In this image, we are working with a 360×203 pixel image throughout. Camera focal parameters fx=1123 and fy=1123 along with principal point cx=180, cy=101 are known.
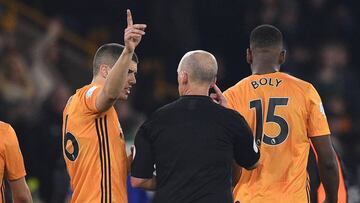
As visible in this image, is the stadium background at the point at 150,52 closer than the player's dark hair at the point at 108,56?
No

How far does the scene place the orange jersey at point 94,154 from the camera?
292 inches

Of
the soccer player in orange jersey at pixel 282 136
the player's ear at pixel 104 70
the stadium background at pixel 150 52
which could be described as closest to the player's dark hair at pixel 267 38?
the soccer player in orange jersey at pixel 282 136

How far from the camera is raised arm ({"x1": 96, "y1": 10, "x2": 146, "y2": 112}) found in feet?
23.4

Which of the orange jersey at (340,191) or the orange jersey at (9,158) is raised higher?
the orange jersey at (9,158)

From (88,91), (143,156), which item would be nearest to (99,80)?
(88,91)

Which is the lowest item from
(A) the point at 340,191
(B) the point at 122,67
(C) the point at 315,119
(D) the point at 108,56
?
(A) the point at 340,191

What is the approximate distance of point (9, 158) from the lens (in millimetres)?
7453

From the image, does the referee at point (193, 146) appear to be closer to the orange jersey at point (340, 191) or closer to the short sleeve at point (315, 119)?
the short sleeve at point (315, 119)

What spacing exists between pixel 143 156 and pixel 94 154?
44 cm

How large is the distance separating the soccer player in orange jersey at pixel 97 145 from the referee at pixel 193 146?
26 cm

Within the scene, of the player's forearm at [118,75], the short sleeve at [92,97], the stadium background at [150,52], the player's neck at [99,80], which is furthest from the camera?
the stadium background at [150,52]

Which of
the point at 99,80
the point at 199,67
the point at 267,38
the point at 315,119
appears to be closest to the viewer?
the point at 199,67

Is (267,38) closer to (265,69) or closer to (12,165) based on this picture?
(265,69)

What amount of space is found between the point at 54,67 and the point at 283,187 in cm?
808
